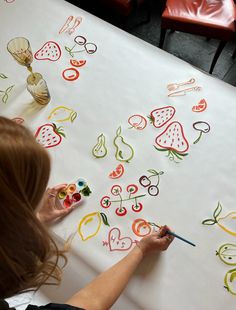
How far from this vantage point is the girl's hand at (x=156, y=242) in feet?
2.80

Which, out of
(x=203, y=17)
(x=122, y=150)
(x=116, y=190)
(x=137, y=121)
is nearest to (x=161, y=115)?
(x=137, y=121)

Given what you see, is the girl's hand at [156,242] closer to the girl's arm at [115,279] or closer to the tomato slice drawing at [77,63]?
the girl's arm at [115,279]

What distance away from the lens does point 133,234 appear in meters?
0.91

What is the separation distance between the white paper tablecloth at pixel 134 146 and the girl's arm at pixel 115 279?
0.03m

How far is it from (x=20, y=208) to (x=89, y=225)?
0.40m

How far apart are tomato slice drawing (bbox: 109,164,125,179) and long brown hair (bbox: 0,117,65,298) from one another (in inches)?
15.1

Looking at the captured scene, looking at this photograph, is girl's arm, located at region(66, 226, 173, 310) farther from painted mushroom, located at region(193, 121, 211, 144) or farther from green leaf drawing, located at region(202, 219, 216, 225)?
painted mushroom, located at region(193, 121, 211, 144)

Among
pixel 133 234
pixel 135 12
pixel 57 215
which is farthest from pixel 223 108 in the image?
pixel 135 12

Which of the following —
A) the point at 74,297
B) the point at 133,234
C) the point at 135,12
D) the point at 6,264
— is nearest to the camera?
the point at 6,264

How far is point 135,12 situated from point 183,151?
1.63 meters

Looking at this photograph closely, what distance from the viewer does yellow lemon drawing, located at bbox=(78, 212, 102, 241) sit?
91 centimetres

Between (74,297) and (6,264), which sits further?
(74,297)

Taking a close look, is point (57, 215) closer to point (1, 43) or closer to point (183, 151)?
point (183, 151)

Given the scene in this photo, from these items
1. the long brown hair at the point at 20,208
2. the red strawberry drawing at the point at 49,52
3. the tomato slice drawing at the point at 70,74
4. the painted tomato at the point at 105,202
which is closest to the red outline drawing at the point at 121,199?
the painted tomato at the point at 105,202
